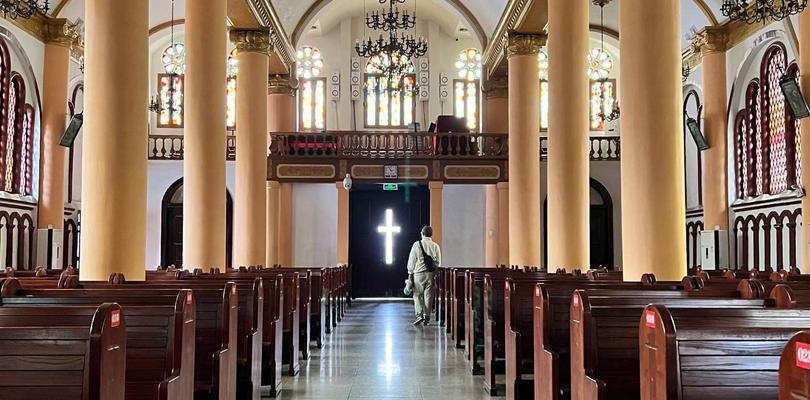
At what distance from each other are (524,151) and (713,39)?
6.07m

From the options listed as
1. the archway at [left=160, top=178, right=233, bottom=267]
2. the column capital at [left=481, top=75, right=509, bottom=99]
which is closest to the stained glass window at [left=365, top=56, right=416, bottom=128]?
the column capital at [left=481, top=75, right=509, bottom=99]

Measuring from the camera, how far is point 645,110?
25.1 ft

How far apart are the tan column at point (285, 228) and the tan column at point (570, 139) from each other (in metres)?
11.8

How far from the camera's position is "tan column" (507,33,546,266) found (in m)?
15.9

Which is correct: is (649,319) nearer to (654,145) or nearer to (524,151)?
(654,145)

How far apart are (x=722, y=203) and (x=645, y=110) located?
39.6 feet

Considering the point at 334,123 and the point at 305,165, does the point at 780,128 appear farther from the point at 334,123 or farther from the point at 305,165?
the point at 334,123

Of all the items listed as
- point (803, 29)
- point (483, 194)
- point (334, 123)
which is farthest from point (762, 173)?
point (334, 123)

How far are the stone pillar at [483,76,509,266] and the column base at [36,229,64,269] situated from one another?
11.5 m

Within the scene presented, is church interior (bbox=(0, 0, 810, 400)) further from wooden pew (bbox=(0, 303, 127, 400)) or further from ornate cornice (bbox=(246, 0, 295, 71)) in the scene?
ornate cornice (bbox=(246, 0, 295, 71))

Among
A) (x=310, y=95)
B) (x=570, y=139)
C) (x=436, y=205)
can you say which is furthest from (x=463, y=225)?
(x=570, y=139)

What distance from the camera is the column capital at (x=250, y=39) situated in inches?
675

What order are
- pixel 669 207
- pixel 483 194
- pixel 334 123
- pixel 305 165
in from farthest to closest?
pixel 334 123 → pixel 483 194 → pixel 305 165 → pixel 669 207

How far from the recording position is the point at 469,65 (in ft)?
88.1
